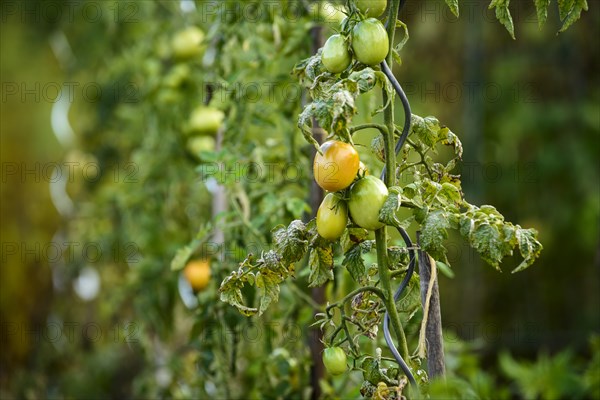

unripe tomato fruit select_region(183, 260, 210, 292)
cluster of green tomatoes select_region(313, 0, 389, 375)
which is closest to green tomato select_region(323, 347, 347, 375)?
cluster of green tomatoes select_region(313, 0, 389, 375)

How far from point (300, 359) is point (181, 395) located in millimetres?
423

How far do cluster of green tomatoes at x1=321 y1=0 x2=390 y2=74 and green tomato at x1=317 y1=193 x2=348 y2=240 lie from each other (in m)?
0.11

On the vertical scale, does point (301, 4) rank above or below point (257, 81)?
above

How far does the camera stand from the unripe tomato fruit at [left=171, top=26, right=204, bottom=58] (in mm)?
1674

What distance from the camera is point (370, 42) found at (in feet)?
1.79

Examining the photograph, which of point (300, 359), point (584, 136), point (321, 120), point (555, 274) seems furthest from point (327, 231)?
point (555, 274)

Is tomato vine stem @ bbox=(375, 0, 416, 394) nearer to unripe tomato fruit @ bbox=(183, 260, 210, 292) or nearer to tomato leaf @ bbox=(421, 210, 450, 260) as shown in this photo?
tomato leaf @ bbox=(421, 210, 450, 260)

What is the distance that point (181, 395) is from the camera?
55.1 inches

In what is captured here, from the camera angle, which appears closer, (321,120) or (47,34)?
(321,120)

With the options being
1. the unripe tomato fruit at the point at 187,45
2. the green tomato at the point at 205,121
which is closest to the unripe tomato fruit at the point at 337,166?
the green tomato at the point at 205,121

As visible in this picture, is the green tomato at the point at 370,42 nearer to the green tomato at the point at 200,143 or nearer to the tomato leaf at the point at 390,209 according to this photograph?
the tomato leaf at the point at 390,209

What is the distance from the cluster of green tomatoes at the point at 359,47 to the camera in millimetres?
548

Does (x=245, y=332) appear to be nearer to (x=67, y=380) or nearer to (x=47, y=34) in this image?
(x=67, y=380)

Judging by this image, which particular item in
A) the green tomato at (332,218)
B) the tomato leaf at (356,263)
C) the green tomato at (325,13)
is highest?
the green tomato at (325,13)
